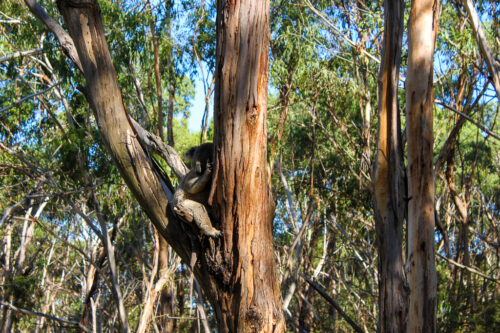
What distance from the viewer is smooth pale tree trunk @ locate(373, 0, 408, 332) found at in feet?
12.0

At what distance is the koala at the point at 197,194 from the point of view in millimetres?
2775

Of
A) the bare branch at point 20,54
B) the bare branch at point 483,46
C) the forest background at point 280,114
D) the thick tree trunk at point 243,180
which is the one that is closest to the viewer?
the thick tree trunk at point 243,180

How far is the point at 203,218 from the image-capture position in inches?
110

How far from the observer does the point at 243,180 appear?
268 centimetres

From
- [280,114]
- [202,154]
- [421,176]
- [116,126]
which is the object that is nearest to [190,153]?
[202,154]

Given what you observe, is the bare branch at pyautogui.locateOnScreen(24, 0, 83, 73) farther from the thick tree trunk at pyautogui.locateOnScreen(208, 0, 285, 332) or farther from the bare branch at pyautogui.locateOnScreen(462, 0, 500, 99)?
the bare branch at pyautogui.locateOnScreen(462, 0, 500, 99)

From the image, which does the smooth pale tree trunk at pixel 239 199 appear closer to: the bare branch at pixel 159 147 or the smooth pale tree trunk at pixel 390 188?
the bare branch at pixel 159 147


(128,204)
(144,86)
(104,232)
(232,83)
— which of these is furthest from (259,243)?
(144,86)

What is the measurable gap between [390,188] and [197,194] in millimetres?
1476

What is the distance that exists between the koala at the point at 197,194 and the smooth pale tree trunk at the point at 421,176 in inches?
60.4

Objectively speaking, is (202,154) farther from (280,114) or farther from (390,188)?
(280,114)

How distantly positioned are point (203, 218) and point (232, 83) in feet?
2.34

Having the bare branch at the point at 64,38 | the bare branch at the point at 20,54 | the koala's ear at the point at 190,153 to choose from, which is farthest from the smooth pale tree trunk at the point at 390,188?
the bare branch at the point at 20,54

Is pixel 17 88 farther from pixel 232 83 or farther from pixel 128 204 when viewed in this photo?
pixel 232 83
